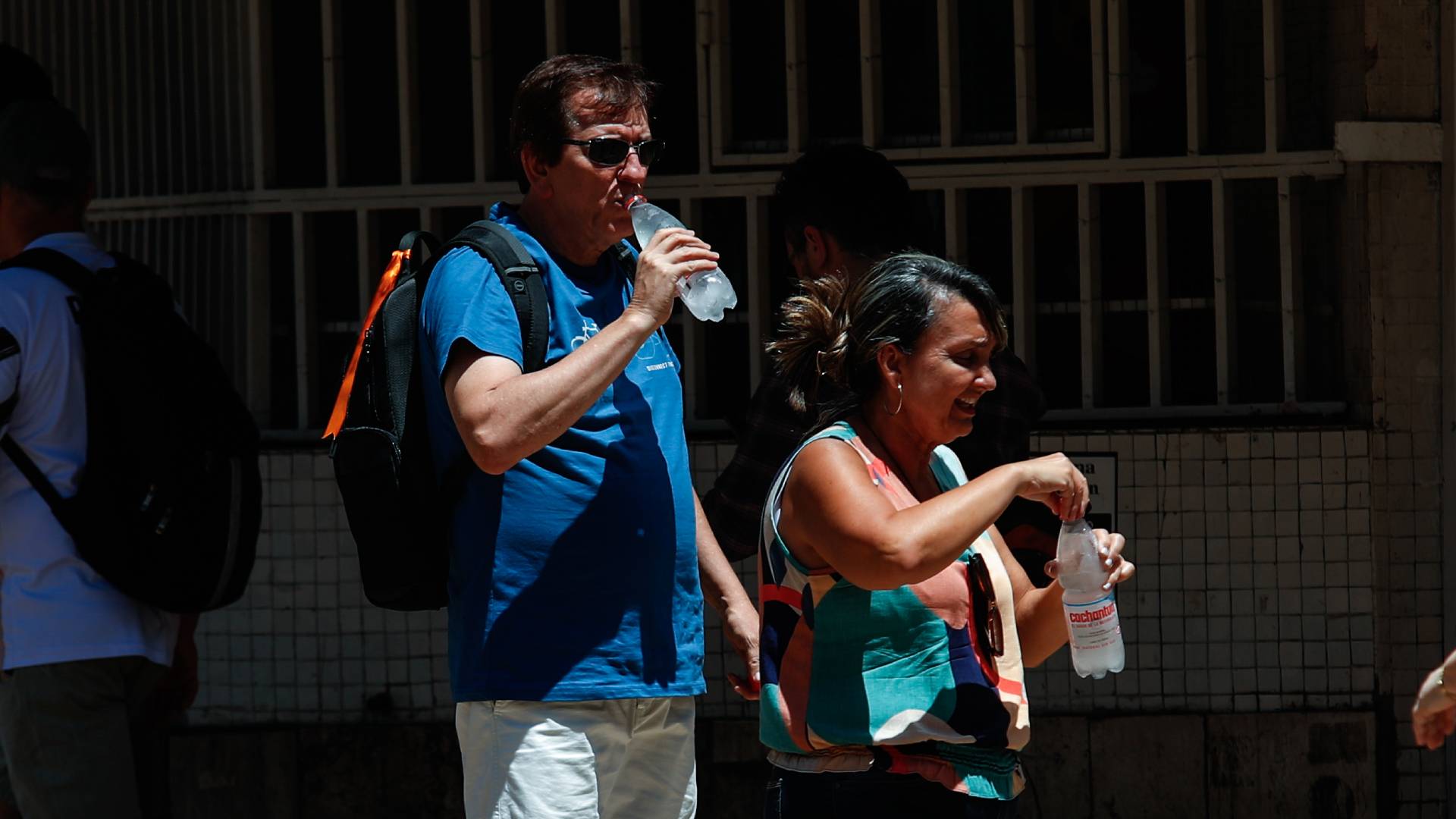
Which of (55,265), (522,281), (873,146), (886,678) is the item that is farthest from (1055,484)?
(873,146)

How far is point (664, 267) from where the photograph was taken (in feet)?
10.9

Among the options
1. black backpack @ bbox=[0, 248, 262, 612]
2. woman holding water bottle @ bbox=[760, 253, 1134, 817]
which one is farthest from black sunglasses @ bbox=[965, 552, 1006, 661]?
black backpack @ bbox=[0, 248, 262, 612]

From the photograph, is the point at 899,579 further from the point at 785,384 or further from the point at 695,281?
the point at 785,384

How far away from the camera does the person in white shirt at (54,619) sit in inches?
166

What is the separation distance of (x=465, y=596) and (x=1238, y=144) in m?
3.55

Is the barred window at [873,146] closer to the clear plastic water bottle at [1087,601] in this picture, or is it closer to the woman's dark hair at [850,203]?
the woman's dark hair at [850,203]

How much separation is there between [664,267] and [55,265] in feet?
5.93

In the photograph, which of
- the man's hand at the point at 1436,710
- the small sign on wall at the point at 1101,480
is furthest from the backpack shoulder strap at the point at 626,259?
the small sign on wall at the point at 1101,480

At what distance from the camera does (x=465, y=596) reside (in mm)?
3383

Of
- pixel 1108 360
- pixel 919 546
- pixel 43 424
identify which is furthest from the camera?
pixel 1108 360

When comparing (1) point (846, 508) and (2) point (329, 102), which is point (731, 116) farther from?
(1) point (846, 508)

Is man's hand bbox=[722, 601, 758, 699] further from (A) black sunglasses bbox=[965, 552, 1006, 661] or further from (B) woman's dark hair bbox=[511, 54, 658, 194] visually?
(B) woman's dark hair bbox=[511, 54, 658, 194]

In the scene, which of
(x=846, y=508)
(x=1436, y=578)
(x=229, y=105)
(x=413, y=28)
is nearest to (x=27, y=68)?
(x=229, y=105)

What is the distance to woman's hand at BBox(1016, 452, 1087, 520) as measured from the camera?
3070 mm
